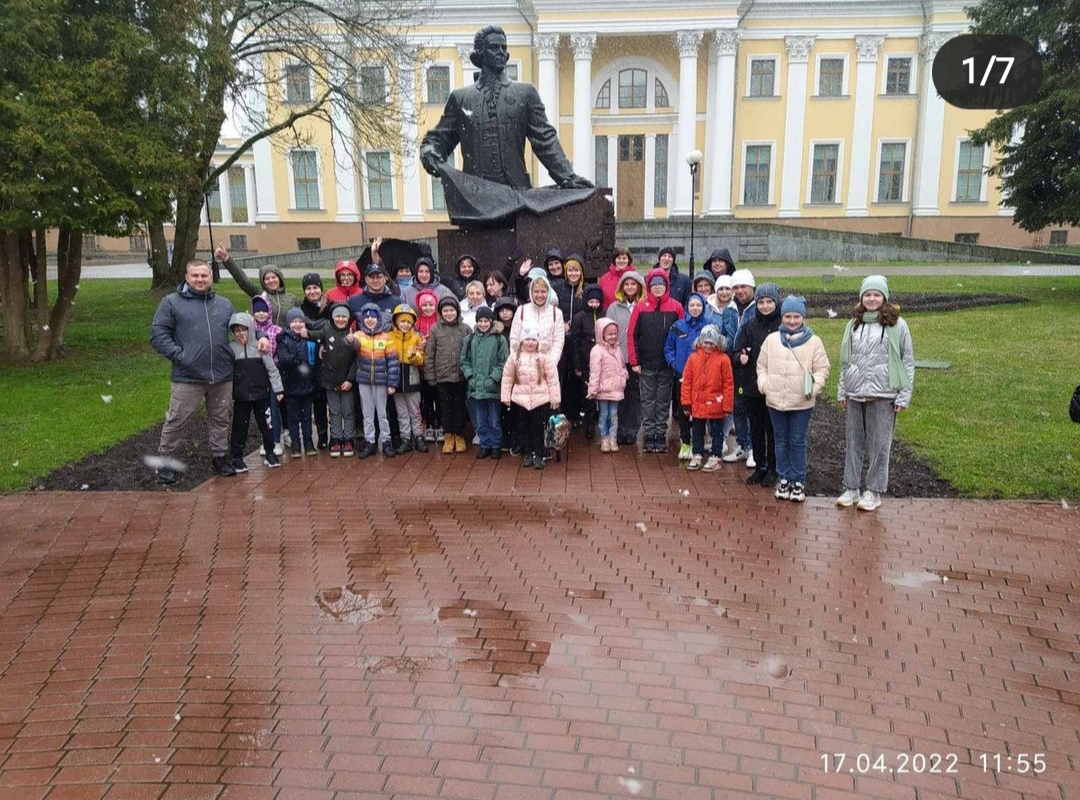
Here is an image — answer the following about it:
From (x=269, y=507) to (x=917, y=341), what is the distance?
12.0m

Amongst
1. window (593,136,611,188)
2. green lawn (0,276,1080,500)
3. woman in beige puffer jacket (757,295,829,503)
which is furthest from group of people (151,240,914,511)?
window (593,136,611,188)

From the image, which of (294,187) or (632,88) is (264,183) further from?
(632,88)

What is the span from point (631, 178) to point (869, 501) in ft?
117

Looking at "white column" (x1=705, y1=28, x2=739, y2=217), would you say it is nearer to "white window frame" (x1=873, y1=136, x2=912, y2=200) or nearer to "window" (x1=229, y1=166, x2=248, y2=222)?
"white window frame" (x1=873, y1=136, x2=912, y2=200)

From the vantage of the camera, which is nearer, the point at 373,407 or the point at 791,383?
the point at 791,383

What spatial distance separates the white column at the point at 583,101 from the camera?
36.8m

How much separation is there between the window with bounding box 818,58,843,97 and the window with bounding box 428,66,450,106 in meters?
17.8

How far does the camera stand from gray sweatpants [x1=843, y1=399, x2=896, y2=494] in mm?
6383

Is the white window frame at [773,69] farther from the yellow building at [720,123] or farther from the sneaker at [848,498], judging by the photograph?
the sneaker at [848,498]

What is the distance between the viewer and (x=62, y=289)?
13773mm

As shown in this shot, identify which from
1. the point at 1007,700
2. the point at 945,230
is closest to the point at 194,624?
the point at 1007,700

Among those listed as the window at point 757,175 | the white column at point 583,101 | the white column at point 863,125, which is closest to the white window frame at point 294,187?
the white column at point 583,101

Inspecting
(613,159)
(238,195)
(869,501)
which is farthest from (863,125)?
(869,501)

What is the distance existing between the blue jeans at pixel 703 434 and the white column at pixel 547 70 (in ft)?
100
